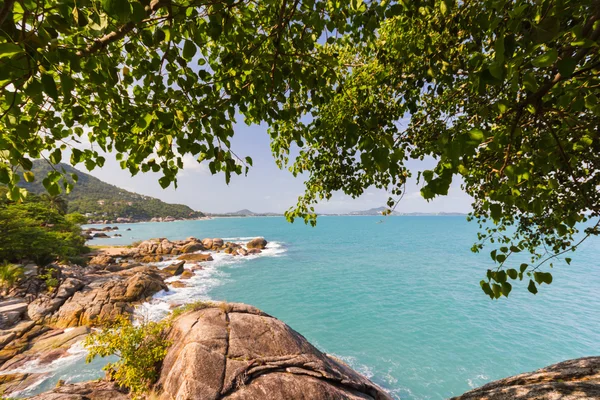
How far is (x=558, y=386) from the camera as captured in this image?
157 inches

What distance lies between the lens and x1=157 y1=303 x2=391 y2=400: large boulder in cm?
636

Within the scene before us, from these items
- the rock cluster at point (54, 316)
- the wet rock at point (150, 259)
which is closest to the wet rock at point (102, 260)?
the wet rock at point (150, 259)

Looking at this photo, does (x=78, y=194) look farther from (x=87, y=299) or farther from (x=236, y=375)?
(x=236, y=375)

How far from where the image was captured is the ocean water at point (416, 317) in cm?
1482

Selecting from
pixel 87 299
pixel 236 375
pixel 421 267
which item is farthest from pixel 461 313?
pixel 87 299

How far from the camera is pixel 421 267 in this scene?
4091 centimetres

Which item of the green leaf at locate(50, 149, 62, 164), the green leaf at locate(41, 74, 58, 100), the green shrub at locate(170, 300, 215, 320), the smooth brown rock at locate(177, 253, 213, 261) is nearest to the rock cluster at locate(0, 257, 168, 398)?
the green shrub at locate(170, 300, 215, 320)

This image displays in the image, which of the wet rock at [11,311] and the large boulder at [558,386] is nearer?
the large boulder at [558,386]

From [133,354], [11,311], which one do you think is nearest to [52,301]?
[11,311]

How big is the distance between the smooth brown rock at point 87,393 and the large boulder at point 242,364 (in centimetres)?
169

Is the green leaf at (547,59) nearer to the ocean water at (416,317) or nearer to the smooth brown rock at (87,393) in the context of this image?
the smooth brown rock at (87,393)

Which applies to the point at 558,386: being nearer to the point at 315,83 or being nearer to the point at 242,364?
the point at 315,83

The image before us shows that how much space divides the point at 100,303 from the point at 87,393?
13.2m

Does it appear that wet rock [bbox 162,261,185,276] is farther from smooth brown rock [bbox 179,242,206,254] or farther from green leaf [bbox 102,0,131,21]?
green leaf [bbox 102,0,131,21]
